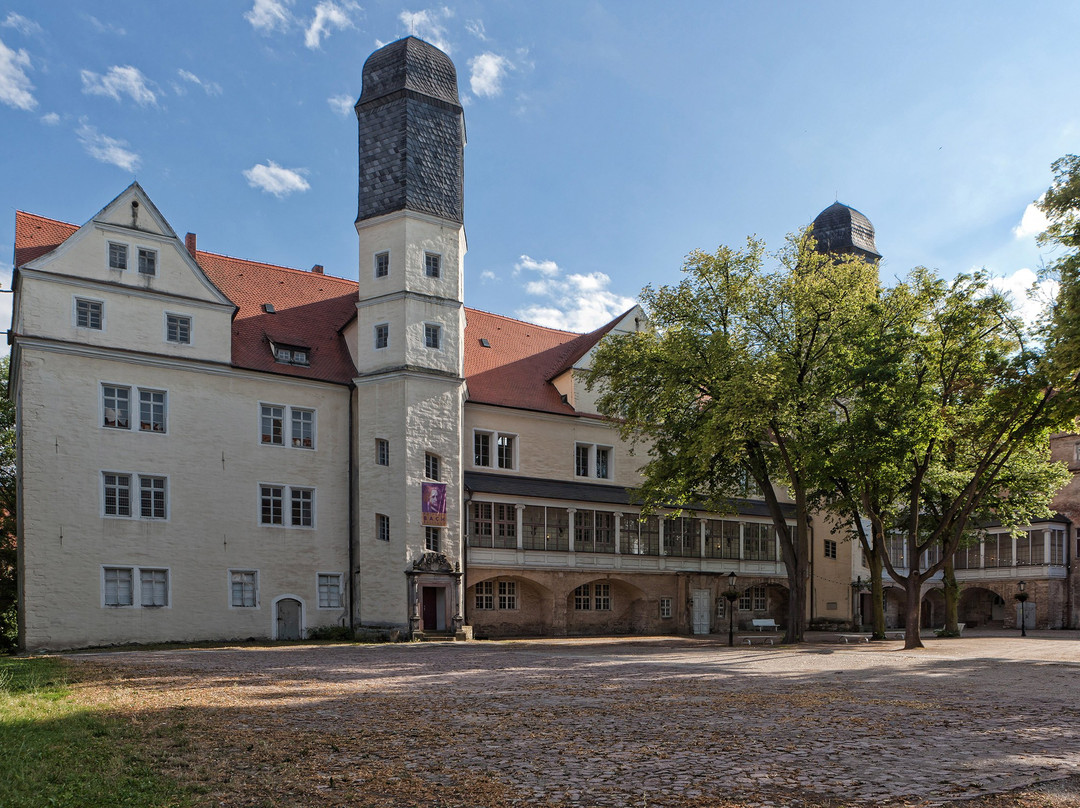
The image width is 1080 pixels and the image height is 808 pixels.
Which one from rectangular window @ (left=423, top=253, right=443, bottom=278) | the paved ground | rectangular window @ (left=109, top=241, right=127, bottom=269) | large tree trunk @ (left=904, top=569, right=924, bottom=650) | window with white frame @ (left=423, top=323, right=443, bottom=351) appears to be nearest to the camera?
the paved ground

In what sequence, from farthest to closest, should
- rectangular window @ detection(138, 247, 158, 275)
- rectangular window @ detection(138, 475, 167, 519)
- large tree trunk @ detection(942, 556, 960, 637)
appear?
large tree trunk @ detection(942, 556, 960, 637) → rectangular window @ detection(138, 247, 158, 275) → rectangular window @ detection(138, 475, 167, 519)

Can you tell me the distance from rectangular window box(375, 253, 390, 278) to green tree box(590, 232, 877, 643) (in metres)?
9.18

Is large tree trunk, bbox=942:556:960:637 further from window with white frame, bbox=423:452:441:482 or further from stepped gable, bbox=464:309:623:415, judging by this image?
window with white frame, bbox=423:452:441:482

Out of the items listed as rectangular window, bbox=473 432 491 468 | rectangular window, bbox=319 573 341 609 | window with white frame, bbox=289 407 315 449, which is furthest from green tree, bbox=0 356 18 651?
rectangular window, bbox=473 432 491 468

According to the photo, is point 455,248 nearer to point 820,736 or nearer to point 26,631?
point 26,631

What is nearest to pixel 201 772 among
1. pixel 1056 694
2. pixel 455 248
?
pixel 1056 694

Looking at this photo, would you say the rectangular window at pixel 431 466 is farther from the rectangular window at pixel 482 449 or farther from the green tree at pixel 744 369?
the green tree at pixel 744 369

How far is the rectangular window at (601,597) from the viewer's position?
39219 millimetres

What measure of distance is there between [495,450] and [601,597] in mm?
8216

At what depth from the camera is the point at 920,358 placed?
87.8 ft

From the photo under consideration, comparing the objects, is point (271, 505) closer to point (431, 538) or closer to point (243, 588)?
point (243, 588)

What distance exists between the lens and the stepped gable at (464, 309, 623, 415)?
38.0 metres

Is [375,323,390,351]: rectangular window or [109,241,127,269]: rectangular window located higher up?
[109,241,127,269]: rectangular window

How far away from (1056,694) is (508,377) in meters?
27.3
